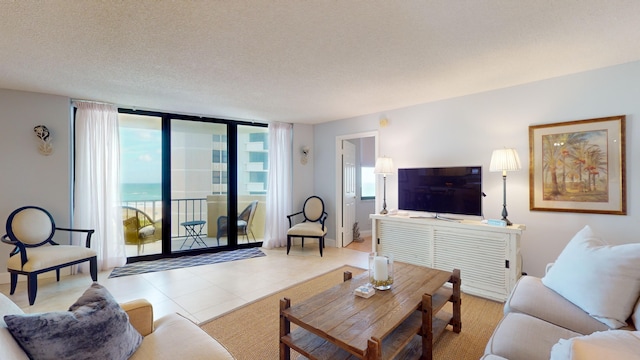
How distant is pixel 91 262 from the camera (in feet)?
10.6

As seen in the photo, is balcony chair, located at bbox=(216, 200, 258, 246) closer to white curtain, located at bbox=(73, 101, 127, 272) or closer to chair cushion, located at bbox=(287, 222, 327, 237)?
chair cushion, located at bbox=(287, 222, 327, 237)

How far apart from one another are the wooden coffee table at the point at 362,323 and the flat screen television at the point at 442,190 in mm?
1471

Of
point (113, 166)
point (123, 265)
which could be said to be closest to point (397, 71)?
point (113, 166)

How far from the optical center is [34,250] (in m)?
3.02

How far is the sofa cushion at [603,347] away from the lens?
28.3 inches

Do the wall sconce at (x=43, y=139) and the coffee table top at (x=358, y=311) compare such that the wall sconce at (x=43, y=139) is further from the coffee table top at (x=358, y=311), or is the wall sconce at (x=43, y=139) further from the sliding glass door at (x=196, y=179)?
the coffee table top at (x=358, y=311)

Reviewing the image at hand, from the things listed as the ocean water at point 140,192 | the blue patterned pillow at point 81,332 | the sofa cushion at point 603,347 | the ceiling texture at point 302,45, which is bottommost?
the blue patterned pillow at point 81,332

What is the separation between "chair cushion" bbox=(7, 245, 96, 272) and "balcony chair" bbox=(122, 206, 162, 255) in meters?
1.05

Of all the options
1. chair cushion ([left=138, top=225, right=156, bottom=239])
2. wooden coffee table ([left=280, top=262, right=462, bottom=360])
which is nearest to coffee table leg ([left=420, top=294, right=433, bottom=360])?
wooden coffee table ([left=280, top=262, right=462, bottom=360])

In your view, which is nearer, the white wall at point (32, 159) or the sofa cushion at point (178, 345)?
the sofa cushion at point (178, 345)

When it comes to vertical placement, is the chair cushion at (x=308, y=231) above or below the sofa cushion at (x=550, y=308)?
below

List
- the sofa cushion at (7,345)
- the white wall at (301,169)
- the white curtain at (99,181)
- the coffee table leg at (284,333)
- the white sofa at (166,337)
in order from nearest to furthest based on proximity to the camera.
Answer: the sofa cushion at (7,345)
the white sofa at (166,337)
the coffee table leg at (284,333)
the white curtain at (99,181)
the white wall at (301,169)

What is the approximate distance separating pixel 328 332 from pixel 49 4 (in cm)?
263

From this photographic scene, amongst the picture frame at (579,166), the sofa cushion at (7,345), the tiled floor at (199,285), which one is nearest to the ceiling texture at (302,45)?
the picture frame at (579,166)
